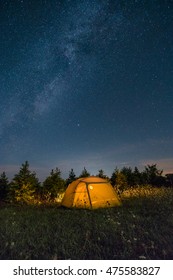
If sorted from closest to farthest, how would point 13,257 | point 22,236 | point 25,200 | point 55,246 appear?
1. point 13,257
2. point 55,246
3. point 22,236
4. point 25,200

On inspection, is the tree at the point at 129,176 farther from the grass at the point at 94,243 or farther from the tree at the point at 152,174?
the grass at the point at 94,243

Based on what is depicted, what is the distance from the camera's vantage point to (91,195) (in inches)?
440

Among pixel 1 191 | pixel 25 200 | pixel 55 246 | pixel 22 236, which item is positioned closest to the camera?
pixel 55 246

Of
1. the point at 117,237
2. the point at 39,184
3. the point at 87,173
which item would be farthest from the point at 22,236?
the point at 87,173

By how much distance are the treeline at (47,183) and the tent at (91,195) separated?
130 inches

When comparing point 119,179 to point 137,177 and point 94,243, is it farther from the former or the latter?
point 94,243

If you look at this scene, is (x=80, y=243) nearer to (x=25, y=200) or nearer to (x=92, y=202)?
(x=92, y=202)

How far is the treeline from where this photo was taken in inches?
641

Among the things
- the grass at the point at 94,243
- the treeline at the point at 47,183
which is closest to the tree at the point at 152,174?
the treeline at the point at 47,183

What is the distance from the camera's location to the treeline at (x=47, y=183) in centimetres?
1627

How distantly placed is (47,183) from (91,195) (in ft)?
29.6

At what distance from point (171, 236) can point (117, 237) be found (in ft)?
3.11
